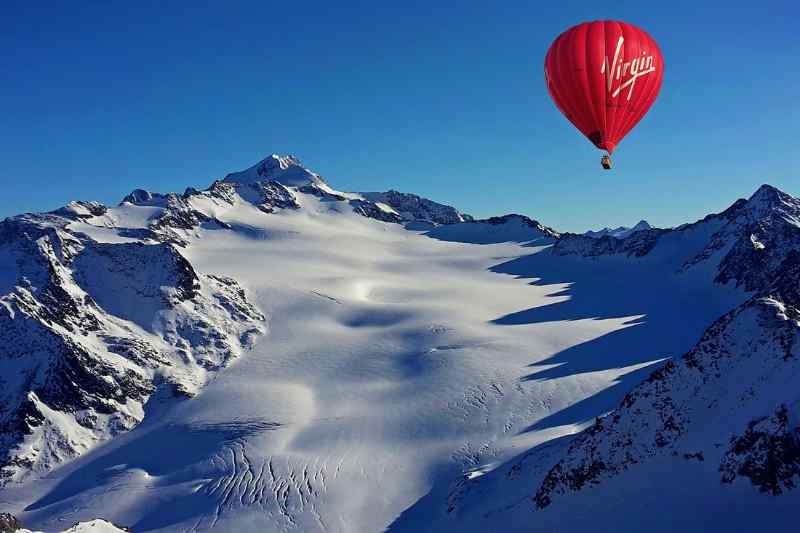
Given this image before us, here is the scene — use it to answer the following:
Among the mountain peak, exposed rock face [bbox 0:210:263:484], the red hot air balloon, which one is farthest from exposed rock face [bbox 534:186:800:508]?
the mountain peak

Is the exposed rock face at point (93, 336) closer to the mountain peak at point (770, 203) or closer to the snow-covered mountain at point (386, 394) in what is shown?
the snow-covered mountain at point (386, 394)

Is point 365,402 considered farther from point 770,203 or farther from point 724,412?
point 770,203

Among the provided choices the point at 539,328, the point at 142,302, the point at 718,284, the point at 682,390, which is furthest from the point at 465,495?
the point at 718,284

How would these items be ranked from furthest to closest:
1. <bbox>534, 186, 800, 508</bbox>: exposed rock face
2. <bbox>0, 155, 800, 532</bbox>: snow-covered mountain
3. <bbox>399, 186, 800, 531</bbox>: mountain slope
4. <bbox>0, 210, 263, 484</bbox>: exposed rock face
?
<bbox>0, 210, 263, 484</bbox>: exposed rock face → <bbox>0, 155, 800, 532</bbox>: snow-covered mountain → <bbox>534, 186, 800, 508</bbox>: exposed rock face → <bbox>399, 186, 800, 531</bbox>: mountain slope

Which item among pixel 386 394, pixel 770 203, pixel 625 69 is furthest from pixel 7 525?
pixel 770 203

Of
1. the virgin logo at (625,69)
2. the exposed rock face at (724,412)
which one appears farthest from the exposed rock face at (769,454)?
the virgin logo at (625,69)

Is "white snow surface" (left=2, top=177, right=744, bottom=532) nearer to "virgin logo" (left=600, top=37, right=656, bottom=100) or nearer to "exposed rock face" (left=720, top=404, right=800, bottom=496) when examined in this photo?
"exposed rock face" (left=720, top=404, right=800, bottom=496)

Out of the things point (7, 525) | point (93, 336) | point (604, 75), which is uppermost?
point (604, 75)

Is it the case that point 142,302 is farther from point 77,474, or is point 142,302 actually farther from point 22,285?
point 77,474
